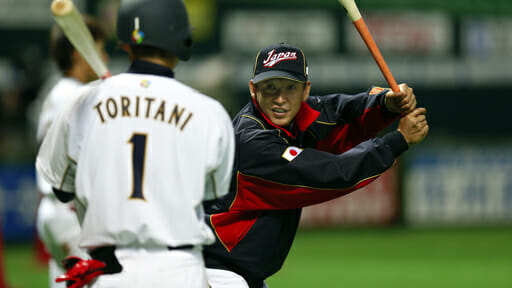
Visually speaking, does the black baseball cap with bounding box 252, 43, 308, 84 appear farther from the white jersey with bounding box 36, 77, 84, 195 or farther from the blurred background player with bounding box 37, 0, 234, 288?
the white jersey with bounding box 36, 77, 84, 195

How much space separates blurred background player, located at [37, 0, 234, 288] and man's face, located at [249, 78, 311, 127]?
3.23ft

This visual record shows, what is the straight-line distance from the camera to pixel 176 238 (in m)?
3.25

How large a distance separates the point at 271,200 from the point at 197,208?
954mm

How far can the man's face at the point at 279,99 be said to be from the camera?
4.36 meters

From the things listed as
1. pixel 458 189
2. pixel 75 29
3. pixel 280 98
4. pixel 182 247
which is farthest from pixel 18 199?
pixel 182 247

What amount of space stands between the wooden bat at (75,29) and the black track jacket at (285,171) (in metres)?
0.89

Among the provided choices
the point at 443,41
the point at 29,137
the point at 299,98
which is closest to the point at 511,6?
the point at 443,41

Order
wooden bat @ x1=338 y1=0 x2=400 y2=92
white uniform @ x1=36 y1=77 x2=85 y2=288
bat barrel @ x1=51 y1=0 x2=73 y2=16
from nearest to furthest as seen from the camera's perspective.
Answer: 1. bat barrel @ x1=51 y1=0 x2=73 y2=16
2. wooden bat @ x1=338 y1=0 x2=400 y2=92
3. white uniform @ x1=36 y1=77 x2=85 y2=288

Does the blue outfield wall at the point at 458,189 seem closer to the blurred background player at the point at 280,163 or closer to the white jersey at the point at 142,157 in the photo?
the blurred background player at the point at 280,163

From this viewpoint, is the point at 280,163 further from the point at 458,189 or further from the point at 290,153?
the point at 458,189

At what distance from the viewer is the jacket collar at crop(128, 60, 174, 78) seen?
3.42 metres

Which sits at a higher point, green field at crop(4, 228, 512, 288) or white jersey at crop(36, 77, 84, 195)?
white jersey at crop(36, 77, 84, 195)

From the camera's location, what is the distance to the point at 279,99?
171 inches

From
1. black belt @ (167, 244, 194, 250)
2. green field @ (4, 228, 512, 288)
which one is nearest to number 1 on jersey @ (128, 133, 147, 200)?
black belt @ (167, 244, 194, 250)
